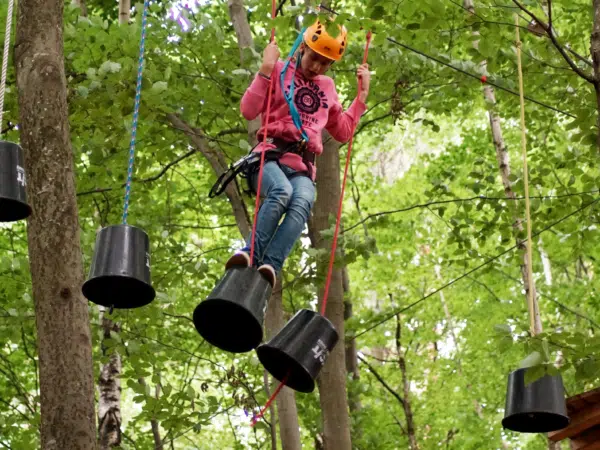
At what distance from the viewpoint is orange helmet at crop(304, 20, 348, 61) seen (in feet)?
16.0

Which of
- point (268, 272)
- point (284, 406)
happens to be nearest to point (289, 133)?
point (268, 272)

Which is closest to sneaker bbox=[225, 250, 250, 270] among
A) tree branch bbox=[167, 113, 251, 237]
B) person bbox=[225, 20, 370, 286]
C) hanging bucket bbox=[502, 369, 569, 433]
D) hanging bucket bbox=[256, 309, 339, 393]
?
person bbox=[225, 20, 370, 286]

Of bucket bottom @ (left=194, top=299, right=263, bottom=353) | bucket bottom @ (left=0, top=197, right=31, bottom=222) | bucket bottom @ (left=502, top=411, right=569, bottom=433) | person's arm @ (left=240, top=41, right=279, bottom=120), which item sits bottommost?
bucket bottom @ (left=502, top=411, right=569, bottom=433)

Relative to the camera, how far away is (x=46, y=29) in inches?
193

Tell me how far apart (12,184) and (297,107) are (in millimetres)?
1511

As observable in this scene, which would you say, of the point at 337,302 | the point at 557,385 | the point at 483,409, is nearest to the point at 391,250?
the point at 483,409

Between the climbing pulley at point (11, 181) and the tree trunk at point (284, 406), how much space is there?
2582 millimetres

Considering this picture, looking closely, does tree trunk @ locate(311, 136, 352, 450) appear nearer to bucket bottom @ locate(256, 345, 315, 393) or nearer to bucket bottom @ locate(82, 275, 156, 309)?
bucket bottom @ locate(256, 345, 315, 393)

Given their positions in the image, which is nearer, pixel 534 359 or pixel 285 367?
pixel 534 359

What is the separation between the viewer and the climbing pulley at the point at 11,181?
424 centimetres

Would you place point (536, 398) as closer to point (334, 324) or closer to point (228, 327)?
point (228, 327)

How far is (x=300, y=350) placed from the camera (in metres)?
4.44

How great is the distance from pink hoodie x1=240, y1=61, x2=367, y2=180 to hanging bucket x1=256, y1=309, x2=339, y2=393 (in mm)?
817

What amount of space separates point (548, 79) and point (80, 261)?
393cm
